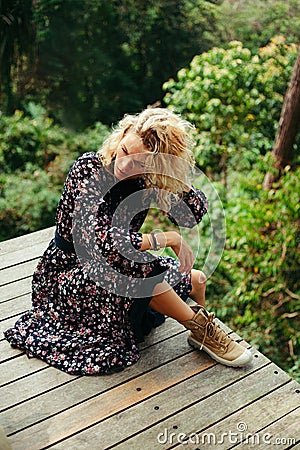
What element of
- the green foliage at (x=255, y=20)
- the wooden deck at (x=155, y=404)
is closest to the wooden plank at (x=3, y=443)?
the wooden deck at (x=155, y=404)

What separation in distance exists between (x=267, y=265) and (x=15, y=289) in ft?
4.95

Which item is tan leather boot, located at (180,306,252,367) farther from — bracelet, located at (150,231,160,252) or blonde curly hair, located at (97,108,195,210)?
blonde curly hair, located at (97,108,195,210)

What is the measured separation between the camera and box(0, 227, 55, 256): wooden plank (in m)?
3.09

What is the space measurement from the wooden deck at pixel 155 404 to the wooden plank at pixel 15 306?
146 millimetres

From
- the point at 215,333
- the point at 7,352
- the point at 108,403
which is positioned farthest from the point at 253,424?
the point at 7,352

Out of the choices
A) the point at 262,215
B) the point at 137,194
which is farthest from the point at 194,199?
the point at 262,215

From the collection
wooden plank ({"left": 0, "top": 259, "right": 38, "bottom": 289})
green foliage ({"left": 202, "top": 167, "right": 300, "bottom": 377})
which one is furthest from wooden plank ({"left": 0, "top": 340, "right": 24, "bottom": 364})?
green foliage ({"left": 202, "top": 167, "right": 300, "bottom": 377})

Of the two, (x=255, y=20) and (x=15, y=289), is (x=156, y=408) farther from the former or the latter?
(x=255, y=20)

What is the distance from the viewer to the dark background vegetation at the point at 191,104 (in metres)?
3.74

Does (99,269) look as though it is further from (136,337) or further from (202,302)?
(202,302)

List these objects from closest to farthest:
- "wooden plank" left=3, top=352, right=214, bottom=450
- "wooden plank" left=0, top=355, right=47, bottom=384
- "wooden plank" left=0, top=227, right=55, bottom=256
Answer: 1. "wooden plank" left=3, top=352, right=214, bottom=450
2. "wooden plank" left=0, top=355, right=47, bottom=384
3. "wooden plank" left=0, top=227, right=55, bottom=256

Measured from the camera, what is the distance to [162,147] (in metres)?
2.15

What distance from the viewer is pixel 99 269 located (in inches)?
90.3

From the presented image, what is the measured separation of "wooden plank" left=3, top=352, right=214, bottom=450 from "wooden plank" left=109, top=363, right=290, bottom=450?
12cm
